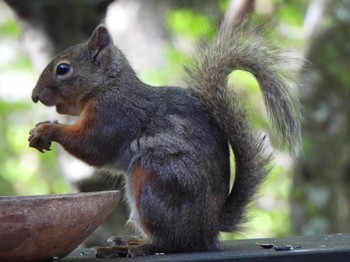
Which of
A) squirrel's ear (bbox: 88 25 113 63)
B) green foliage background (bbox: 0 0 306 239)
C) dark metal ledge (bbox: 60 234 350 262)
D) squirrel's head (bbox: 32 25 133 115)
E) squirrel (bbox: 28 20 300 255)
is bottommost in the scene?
dark metal ledge (bbox: 60 234 350 262)

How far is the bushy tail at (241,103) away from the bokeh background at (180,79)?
0.12 metres

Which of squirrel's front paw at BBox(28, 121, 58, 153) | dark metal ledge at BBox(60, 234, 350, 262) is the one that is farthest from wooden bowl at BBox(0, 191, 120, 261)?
squirrel's front paw at BBox(28, 121, 58, 153)

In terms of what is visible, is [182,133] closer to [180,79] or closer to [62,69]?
[180,79]

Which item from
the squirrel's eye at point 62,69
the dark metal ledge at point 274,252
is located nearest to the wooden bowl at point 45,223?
the dark metal ledge at point 274,252

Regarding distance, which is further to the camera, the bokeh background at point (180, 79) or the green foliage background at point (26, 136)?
the green foliage background at point (26, 136)

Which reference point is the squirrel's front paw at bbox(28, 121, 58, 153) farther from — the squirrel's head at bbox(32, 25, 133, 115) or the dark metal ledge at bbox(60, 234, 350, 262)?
the dark metal ledge at bbox(60, 234, 350, 262)

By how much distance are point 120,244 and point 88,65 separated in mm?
894

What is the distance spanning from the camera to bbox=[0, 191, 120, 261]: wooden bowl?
2.25 meters

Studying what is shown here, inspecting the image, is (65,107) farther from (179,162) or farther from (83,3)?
(83,3)

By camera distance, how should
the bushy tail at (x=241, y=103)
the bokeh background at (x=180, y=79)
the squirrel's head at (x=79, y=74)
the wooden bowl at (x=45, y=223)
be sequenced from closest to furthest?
the wooden bowl at (x=45, y=223) → the bushy tail at (x=241, y=103) → the squirrel's head at (x=79, y=74) → the bokeh background at (x=180, y=79)

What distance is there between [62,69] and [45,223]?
1336 mm

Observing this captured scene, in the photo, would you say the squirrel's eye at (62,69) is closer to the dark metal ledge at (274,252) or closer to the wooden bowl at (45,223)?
the dark metal ledge at (274,252)

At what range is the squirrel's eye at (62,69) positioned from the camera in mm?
3516

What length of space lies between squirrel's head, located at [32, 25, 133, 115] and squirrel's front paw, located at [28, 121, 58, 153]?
300 millimetres
